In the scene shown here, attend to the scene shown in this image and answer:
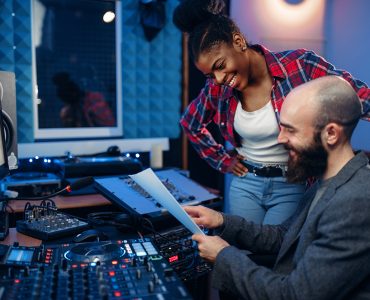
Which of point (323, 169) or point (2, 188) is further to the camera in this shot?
point (2, 188)

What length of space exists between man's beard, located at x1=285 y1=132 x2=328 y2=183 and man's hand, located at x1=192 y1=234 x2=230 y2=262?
282 millimetres

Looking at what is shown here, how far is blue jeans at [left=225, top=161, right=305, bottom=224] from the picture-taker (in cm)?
178

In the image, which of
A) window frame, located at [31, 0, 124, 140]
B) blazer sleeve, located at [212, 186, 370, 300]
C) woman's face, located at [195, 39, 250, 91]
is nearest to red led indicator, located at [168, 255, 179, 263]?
blazer sleeve, located at [212, 186, 370, 300]

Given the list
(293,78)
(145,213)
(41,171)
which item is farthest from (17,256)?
(41,171)

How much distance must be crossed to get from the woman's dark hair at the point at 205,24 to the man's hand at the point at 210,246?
2.53ft

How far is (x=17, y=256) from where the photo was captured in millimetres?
1123

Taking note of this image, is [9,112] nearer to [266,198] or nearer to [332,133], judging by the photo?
[266,198]

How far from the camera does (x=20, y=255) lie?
1.13 m

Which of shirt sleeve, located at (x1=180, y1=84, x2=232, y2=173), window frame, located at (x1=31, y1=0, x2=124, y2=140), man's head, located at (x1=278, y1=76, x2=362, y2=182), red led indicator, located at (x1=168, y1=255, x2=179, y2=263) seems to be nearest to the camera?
man's head, located at (x1=278, y1=76, x2=362, y2=182)

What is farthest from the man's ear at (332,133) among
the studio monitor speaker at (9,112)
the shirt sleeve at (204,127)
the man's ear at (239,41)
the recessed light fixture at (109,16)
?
the recessed light fixture at (109,16)

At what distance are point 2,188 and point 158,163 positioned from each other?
1.09 m

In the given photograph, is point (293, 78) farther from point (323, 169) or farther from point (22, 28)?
point (22, 28)

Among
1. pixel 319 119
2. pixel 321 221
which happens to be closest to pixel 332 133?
pixel 319 119

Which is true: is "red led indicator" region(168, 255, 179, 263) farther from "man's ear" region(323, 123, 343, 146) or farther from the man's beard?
"man's ear" region(323, 123, 343, 146)
